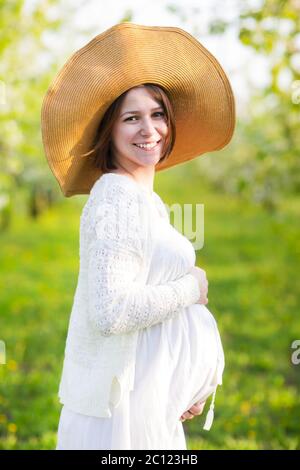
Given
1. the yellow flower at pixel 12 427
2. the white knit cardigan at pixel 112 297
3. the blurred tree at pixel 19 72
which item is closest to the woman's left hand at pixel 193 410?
the white knit cardigan at pixel 112 297

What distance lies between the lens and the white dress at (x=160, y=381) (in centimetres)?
234

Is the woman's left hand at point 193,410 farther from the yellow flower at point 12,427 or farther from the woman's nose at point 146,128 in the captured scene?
the yellow flower at point 12,427

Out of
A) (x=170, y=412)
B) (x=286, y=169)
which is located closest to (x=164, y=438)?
(x=170, y=412)

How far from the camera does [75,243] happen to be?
1473 centimetres

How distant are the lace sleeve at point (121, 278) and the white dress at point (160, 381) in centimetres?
10

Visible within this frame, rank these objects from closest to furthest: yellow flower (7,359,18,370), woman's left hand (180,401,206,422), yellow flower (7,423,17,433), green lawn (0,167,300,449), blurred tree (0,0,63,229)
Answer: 1. woman's left hand (180,401,206,422)
2. yellow flower (7,423,17,433)
3. green lawn (0,167,300,449)
4. yellow flower (7,359,18,370)
5. blurred tree (0,0,63,229)

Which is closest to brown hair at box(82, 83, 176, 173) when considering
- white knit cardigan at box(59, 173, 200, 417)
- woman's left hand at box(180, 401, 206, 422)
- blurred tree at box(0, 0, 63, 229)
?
white knit cardigan at box(59, 173, 200, 417)

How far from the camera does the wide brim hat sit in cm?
237

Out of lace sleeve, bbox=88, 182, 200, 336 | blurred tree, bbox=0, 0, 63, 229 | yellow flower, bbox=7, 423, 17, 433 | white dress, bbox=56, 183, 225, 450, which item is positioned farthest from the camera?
blurred tree, bbox=0, 0, 63, 229

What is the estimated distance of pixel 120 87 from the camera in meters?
2.36

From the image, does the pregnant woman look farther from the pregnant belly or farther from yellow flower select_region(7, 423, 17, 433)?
yellow flower select_region(7, 423, 17, 433)

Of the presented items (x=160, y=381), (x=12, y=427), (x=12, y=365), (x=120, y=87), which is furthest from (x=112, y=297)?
(x=12, y=365)
